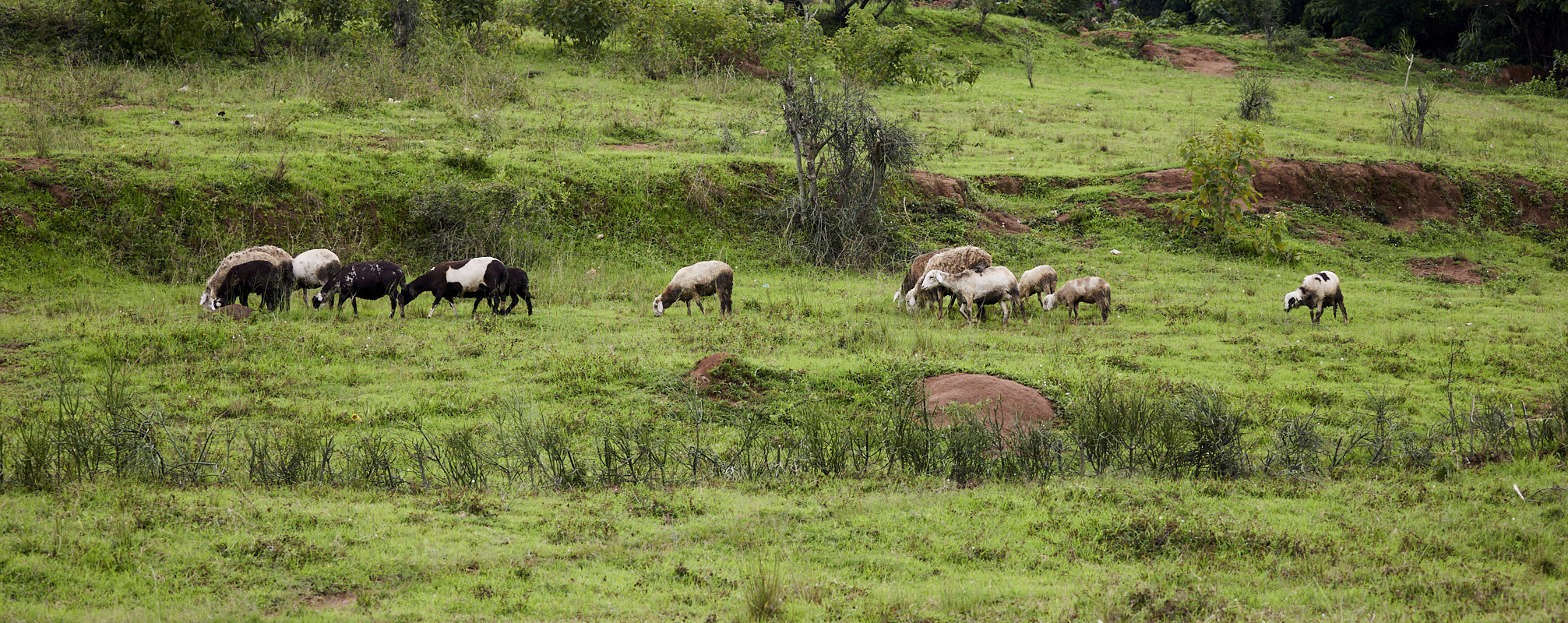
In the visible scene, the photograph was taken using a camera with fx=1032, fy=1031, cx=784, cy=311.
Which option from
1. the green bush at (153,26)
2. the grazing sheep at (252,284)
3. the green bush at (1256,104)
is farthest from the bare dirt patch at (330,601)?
the green bush at (1256,104)

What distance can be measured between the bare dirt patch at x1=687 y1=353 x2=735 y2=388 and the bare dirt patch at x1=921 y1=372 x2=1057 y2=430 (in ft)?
7.41

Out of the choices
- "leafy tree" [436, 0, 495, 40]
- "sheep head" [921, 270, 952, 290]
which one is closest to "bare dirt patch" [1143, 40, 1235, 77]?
"leafy tree" [436, 0, 495, 40]

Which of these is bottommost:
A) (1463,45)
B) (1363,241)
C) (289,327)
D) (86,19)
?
(289,327)

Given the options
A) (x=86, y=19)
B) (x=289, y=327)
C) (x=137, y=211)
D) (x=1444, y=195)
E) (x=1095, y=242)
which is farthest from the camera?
(x=86, y=19)

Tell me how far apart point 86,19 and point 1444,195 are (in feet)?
98.0

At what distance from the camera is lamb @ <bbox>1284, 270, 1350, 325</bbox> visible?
588 inches

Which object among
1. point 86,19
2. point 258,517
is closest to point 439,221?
point 258,517

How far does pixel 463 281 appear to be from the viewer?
569 inches

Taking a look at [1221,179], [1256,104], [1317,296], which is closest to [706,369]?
[1317,296]

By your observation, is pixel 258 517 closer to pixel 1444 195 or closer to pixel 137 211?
pixel 137 211

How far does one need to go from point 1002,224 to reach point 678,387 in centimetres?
1057

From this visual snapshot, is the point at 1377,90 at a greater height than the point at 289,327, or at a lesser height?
greater

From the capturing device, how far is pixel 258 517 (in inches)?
268

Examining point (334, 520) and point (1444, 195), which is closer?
point (334, 520)
